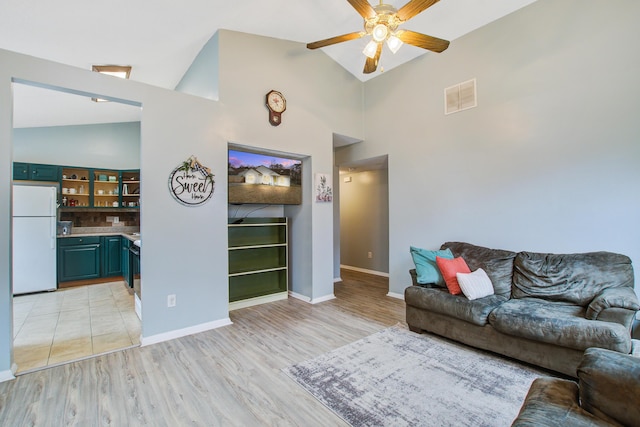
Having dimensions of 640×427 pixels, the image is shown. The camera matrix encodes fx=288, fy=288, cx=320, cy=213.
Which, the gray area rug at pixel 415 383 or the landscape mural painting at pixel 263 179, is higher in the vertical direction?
the landscape mural painting at pixel 263 179

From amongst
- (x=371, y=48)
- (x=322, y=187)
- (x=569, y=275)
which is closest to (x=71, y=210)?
(x=322, y=187)

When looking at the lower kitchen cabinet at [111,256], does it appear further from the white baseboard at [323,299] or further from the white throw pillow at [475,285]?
the white throw pillow at [475,285]

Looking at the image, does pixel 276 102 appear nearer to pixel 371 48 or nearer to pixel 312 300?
pixel 371 48

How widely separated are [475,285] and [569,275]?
843 mm

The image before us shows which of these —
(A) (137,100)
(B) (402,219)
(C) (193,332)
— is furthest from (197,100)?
(B) (402,219)

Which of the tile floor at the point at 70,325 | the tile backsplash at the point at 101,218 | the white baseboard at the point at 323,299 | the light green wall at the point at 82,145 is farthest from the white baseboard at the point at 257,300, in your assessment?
the light green wall at the point at 82,145

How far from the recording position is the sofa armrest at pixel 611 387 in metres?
1.04

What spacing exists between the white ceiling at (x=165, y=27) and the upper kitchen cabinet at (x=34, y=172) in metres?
0.90

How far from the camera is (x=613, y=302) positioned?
216 centimetres

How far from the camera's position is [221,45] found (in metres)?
3.35

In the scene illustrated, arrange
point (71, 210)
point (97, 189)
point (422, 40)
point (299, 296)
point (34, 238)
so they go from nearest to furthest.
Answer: point (422, 40) < point (299, 296) < point (34, 238) < point (71, 210) < point (97, 189)

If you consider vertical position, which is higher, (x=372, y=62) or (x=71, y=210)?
(x=372, y=62)

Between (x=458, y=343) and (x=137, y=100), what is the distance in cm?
389

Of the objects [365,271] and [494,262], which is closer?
[494,262]
